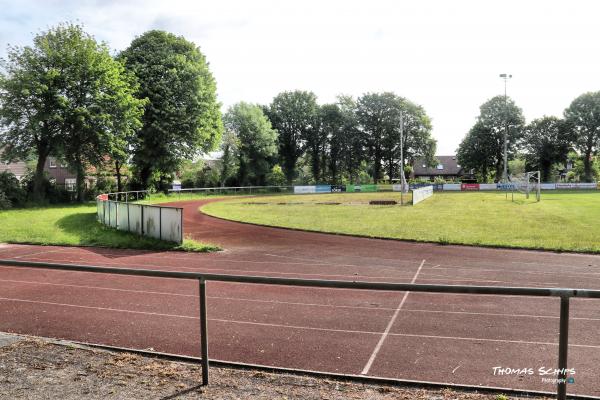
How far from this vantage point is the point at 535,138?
8106 centimetres

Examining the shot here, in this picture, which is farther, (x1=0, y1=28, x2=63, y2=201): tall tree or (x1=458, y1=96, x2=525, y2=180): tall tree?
(x1=458, y1=96, x2=525, y2=180): tall tree

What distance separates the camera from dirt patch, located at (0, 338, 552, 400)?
4.23 metres

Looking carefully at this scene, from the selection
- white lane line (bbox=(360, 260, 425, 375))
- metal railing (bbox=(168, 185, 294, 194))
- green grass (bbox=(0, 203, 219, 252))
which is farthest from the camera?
metal railing (bbox=(168, 185, 294, 194))

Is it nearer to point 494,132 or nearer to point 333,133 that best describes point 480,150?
point 494,132

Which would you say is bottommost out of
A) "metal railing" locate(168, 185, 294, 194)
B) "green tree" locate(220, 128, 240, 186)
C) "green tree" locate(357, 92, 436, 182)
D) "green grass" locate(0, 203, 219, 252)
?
"green grass" locate(0, 203, 219, 252)

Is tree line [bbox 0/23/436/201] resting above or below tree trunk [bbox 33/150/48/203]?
above

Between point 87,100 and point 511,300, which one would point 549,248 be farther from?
point 87,100

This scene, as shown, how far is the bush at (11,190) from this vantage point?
33.2 meters

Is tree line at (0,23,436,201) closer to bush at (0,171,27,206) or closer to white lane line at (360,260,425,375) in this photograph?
bush at (0,171,27,206)

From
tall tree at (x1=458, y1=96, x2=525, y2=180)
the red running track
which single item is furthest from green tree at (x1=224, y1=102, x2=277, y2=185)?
the red running track

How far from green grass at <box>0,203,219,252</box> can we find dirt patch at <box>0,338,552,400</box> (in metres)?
11.5

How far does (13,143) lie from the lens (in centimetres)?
3638

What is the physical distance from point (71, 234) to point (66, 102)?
19.1 meters

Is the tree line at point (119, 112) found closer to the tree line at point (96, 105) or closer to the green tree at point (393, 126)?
the tree line at point (96, 105)
